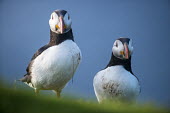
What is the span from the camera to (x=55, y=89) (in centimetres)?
378

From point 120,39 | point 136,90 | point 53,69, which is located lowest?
point 136,90

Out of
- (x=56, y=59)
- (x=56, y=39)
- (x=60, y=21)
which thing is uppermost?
(x=60, y=21)

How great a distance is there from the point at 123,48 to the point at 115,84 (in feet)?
1.29

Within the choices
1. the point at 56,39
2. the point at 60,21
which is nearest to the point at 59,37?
the point at 56,39

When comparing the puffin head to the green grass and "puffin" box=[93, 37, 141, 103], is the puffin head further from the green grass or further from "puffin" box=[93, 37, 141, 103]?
the green grass

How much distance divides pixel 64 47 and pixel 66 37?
0.59 ft

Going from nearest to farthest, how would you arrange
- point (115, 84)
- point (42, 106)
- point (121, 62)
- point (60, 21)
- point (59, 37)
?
point (42, 106) < point (60, 21) < point (115, 84) < point (59, 37) < point (121, 62)

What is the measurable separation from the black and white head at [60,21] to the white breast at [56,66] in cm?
20

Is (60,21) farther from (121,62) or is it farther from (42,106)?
(42,106)

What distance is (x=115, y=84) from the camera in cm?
356

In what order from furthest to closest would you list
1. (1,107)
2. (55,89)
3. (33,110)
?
(55,89) < (1,107) < (33,110)

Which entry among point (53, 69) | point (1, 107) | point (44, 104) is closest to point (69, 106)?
point (44, 104)

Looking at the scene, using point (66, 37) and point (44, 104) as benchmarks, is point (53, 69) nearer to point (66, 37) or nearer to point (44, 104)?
point (66, 37)

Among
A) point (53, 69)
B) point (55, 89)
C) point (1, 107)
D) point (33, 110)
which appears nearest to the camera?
point (33, 110)
